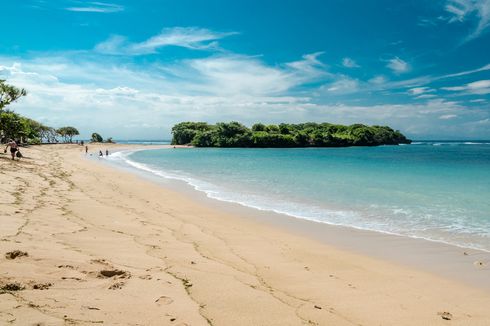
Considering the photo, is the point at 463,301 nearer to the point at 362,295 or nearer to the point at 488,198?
the point at 362,295

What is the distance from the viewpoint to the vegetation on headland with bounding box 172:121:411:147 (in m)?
122

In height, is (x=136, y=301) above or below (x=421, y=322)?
above

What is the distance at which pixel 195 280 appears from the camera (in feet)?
17.0

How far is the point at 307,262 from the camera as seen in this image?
281 inches

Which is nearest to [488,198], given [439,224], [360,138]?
[439,224]

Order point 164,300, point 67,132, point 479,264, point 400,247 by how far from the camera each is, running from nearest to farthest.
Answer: point 164,300
point 479,264
point 400,247
point 67,132

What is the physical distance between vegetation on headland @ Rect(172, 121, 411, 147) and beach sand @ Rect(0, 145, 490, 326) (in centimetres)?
11326

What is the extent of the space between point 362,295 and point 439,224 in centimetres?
785

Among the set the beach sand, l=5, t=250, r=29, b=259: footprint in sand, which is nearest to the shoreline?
the beach sand

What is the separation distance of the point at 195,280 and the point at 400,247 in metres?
6.01

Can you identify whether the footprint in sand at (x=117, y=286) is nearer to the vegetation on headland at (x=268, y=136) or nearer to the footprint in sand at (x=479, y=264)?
the footprint in sand at (x=479, y=264)

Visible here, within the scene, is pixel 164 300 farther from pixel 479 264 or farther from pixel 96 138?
pixel 96 138

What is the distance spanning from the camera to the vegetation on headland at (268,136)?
122 metres

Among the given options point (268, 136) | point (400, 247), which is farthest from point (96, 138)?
point (400, 247)
